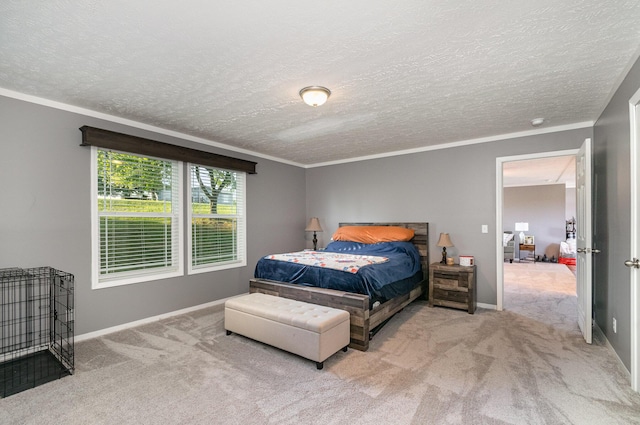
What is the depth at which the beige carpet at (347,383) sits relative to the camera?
1.91 metres

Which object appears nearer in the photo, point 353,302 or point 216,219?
point 353,302

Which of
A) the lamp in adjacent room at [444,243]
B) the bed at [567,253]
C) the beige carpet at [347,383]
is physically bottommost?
the beige carpet at [347,383]

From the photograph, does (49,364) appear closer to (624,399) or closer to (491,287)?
(624,399)

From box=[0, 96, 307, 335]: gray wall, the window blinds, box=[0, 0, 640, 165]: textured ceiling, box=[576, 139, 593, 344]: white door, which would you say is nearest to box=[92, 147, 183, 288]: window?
the window blinds

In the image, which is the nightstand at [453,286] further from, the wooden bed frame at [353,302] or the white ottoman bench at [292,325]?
the white ottoman bench at [292,325]

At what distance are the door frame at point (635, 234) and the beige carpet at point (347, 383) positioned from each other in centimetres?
23

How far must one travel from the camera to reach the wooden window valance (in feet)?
10.2

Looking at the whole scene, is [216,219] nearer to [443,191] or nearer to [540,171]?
[443,191]

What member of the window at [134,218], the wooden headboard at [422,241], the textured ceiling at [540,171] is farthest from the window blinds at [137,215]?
the textured ceiling at [540,171]

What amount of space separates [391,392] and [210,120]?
3222 mm

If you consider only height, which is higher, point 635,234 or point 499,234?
point 635,234

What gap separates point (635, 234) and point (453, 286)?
7.12 ft

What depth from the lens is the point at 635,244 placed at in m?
2.12

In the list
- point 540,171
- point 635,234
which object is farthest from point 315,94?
point 540,171
